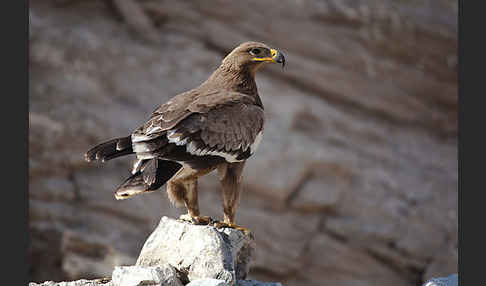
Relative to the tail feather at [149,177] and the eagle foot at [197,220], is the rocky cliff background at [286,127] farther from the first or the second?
the tail feather at [149,177]

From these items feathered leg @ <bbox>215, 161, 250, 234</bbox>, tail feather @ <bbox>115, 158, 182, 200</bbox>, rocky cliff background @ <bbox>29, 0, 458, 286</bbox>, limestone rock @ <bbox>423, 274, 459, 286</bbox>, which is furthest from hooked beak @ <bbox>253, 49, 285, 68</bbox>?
rocky cliff background @ <bbox>29, 0, 458, 286</bbox>

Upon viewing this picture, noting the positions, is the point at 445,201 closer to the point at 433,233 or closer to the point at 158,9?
the point at 433,233

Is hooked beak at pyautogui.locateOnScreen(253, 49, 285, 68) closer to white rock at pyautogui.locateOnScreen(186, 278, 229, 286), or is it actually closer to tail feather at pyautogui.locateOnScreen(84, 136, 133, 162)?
tail feather at pyautogui.locateOnScreen(84, 136, 133, 162)

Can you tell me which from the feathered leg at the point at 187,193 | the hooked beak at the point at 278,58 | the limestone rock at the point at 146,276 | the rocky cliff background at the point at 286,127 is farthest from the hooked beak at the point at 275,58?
the rocky cliff background at the point at 286,127

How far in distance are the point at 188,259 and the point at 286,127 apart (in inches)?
301

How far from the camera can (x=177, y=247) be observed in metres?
4.63

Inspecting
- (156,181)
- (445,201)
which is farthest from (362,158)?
(156,181)

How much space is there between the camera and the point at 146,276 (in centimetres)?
417

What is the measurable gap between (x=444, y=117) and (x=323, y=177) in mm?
3194

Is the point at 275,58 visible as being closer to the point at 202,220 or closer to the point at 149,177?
the point at 202,220

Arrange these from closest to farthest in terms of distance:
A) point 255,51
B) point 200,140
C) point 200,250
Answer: point 200,250
point 200,140
point 255,51

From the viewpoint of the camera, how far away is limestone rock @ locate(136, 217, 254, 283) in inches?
170

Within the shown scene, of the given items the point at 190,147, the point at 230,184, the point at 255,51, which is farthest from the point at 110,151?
the point at 255,51

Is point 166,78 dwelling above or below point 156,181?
below
